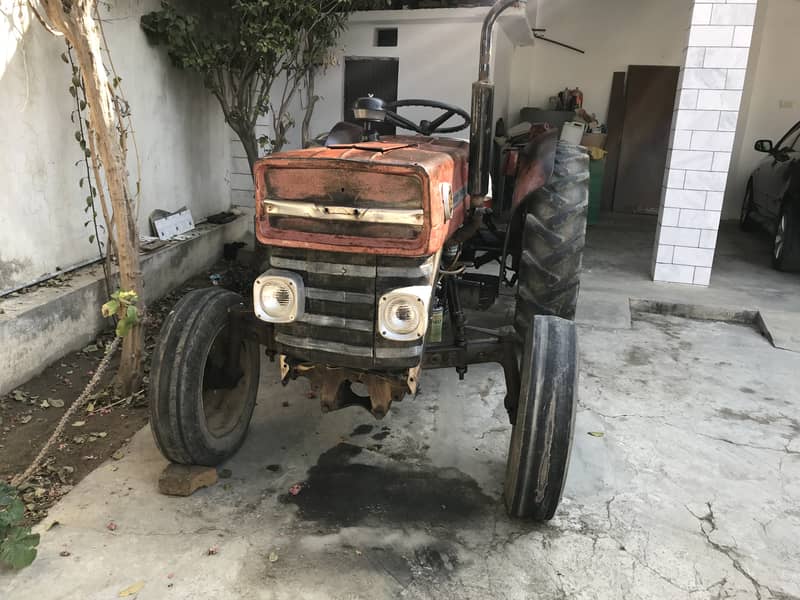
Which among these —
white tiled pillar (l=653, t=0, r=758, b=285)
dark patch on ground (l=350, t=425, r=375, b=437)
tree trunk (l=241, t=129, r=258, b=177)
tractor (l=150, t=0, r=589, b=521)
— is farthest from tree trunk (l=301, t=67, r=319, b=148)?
dark patch on ground (l=350, t=425, r=375, b=437)

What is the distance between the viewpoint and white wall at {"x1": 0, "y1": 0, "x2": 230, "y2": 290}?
3748 mm

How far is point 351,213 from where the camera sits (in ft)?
7.54

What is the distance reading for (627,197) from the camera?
1024 cm

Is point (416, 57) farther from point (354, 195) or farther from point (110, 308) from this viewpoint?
point (354, 195)

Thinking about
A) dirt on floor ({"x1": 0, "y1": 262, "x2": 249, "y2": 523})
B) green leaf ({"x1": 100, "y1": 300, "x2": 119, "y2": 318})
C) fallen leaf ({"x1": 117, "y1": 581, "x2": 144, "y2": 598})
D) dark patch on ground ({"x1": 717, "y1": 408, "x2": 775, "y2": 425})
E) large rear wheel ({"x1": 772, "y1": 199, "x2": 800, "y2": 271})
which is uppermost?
green leaf ({"x1": 100, "y1": 300, "x2": 119, "y2": 318})

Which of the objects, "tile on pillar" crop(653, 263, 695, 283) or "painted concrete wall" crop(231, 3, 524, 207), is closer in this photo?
"tile on pillar" crop(653, 263, 695, 283)

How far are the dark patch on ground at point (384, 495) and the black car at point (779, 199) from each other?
518cm

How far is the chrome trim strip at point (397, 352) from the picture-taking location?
235 cm

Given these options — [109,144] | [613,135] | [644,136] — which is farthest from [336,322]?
[644,136]

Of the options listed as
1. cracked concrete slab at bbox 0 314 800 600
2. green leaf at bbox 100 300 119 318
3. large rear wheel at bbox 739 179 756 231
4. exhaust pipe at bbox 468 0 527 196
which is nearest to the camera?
cracked concrete slab at bbox 0 314 800 600

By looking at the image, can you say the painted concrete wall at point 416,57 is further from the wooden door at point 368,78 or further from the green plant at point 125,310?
the green plant at point 125,310

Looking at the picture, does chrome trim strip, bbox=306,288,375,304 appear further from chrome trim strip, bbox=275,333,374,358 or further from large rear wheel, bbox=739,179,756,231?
large rear wheel, bbox=739,179,756,231

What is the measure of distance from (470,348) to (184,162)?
168 inches

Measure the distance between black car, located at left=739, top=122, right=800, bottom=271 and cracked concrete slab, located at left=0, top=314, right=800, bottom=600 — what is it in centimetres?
323
